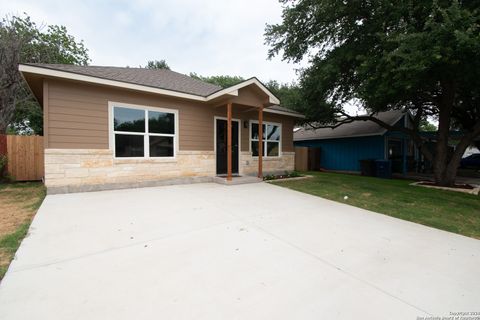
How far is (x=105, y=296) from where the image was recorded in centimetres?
180

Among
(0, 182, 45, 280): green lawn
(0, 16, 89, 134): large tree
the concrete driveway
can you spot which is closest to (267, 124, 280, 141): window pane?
the concrete driveway

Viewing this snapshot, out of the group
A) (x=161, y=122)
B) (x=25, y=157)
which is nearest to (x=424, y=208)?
(x=161, y=122)

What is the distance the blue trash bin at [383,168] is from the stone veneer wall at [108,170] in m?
10.2

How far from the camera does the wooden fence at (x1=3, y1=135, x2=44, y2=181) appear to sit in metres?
7.61

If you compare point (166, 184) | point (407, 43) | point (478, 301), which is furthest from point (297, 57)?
point (478, 301)

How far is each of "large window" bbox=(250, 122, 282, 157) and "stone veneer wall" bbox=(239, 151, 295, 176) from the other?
29cm

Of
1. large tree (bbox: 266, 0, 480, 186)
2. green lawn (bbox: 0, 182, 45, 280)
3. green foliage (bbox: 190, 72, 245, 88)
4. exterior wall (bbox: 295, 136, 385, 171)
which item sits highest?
green foliage (bbox: 190, 72, 245, 88)

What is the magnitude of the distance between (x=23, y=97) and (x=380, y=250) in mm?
17134

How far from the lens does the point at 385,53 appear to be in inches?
253

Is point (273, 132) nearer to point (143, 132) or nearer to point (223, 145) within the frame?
point (223, 145)

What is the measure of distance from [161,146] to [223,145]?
7.98ft

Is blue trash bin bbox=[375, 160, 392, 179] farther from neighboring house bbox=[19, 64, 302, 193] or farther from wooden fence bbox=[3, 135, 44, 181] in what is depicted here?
wooden fence bbox=[3, 135, 44, 181]

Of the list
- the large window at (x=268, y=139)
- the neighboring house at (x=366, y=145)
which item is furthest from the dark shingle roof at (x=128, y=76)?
the neighboring house at (x=366, y=145)

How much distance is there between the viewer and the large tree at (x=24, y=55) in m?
10.4
